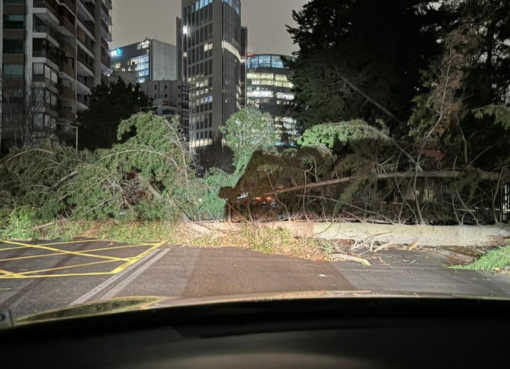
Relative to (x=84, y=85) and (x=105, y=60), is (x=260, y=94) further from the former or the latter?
(x=84, y=85)

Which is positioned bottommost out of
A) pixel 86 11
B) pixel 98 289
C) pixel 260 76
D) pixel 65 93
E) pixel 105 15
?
pixel 98 289

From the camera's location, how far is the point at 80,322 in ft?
6.54

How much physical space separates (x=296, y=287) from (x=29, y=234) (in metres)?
9.00

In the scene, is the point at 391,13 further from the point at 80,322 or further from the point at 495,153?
the point at 80,322

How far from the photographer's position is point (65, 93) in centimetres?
4716

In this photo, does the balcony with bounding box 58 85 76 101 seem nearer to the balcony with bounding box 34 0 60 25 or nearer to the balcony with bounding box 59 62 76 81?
the balcony with bounding box 59 62 76 81

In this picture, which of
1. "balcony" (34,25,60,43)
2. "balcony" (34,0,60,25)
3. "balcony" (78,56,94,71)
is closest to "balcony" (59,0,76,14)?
"balcony" (34,25,60,43)

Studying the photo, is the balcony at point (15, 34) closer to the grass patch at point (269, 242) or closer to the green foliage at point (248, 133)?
the green foliage at point (248, 133)

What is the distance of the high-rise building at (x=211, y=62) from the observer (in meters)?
118

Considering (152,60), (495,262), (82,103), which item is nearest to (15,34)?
(82,103)

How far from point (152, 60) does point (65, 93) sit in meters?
119

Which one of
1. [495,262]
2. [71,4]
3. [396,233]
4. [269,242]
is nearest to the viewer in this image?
[495,262]

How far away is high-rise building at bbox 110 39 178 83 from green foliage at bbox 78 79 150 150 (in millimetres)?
125189

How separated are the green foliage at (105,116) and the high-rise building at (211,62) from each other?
76.3 m
